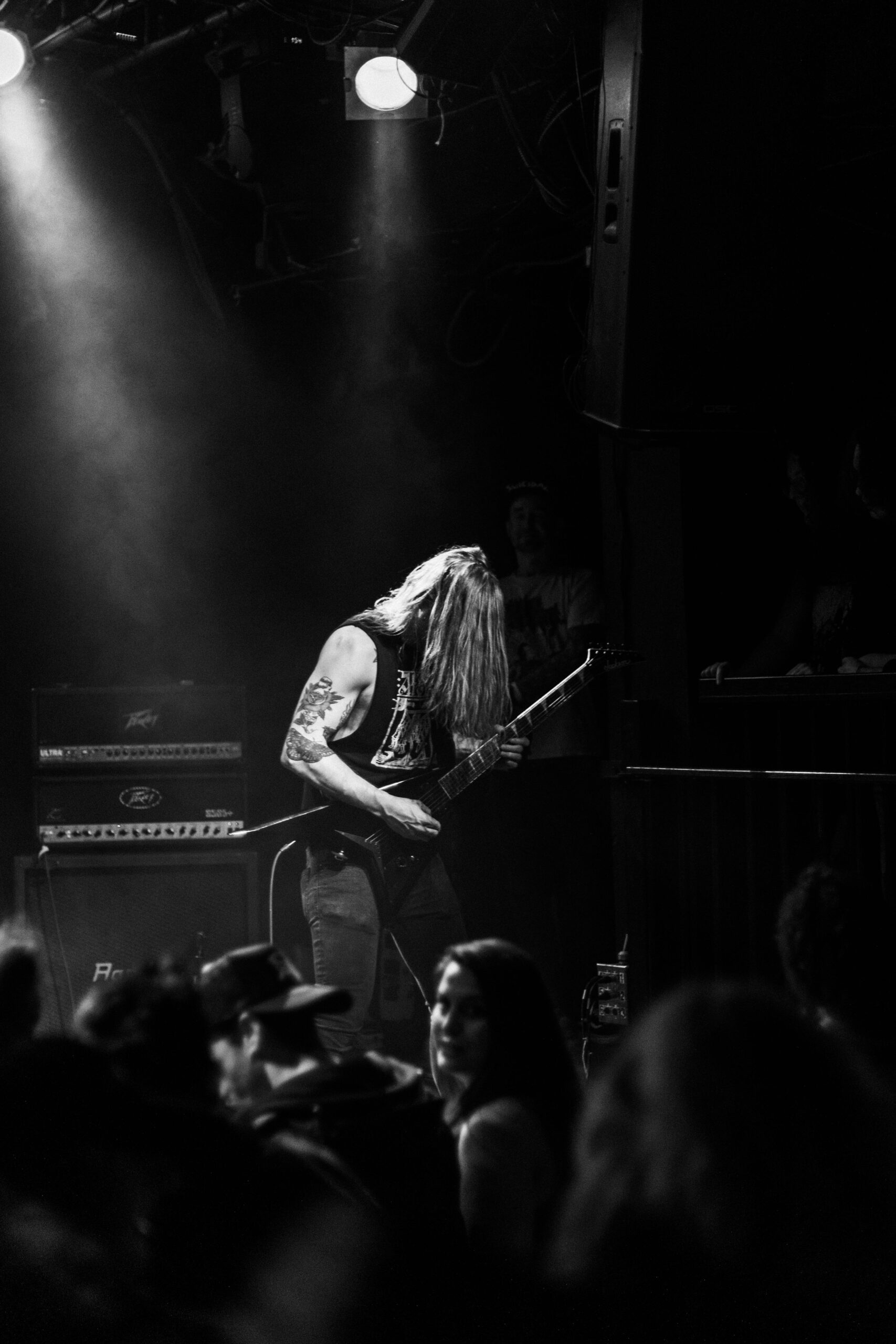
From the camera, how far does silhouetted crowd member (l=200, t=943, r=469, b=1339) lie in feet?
4.29

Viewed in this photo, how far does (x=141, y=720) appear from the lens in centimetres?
471

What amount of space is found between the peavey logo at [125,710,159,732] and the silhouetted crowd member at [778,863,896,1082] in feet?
10.5

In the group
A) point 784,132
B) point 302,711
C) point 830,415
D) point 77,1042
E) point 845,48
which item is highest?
point 845,48

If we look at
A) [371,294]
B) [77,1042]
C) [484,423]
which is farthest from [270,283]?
[77,1042]

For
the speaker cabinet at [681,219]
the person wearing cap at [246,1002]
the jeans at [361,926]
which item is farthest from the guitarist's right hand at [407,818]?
the person wearing cap at [246,1002]

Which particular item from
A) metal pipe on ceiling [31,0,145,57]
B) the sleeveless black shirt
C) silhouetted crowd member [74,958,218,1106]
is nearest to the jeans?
the sleeveless black shirt

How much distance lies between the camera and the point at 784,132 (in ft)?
9.70

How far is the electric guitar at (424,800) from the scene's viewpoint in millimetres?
3463

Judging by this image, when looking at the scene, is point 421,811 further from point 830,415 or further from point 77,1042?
point 77,1042

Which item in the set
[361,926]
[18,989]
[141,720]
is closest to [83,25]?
[141,720]

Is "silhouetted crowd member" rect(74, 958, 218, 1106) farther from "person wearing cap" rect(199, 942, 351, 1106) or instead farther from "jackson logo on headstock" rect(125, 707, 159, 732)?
"jackson logo on headstock" rect(125, 707, 159, 732)

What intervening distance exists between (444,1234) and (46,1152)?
428 mm

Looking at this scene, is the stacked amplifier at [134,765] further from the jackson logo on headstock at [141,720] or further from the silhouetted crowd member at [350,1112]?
the silhouetted crowd member at [350,1112]

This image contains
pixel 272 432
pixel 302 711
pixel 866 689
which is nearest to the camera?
pixel 866 689
